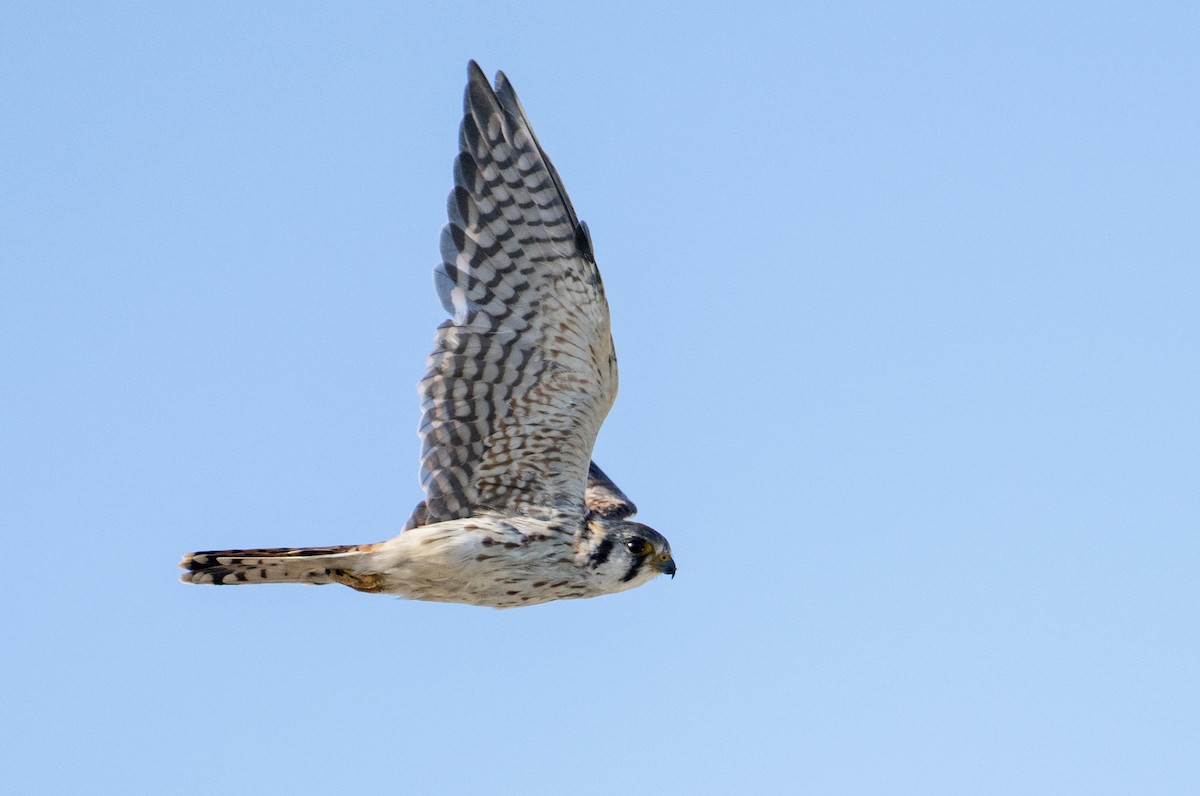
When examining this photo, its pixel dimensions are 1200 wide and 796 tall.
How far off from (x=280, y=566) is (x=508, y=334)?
1.70 meters

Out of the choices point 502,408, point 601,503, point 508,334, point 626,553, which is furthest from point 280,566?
point 601,503

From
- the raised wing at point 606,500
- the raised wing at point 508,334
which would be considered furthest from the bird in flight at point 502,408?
the raised wing at point 606,500

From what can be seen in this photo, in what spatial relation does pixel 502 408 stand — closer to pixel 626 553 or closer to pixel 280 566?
pixel 626 553

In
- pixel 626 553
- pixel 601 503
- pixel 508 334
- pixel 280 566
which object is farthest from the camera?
pixel 601 503

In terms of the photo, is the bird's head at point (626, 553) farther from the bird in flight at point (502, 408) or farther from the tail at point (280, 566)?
the tail at point (280, 566)

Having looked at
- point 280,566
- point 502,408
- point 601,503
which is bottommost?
point 280,566

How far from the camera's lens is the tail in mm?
7746

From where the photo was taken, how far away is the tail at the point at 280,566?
25.4ft

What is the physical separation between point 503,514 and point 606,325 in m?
A: 1.21

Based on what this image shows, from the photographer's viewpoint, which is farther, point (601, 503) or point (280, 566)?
point (601, 503)

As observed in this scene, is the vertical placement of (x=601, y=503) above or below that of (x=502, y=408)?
below

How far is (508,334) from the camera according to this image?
812 cm

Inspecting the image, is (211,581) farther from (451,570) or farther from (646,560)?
(646,560)

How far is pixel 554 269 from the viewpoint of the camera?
8039 millimetres
